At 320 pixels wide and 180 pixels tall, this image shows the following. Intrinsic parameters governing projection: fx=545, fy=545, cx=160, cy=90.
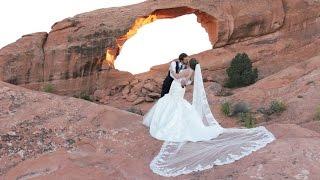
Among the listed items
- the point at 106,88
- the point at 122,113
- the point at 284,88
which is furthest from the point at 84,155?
the point at 106,88

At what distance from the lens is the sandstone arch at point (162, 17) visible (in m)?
23.2

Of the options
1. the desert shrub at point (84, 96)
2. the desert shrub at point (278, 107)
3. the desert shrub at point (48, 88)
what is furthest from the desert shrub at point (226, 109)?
the desert shrub at point (48, 88)

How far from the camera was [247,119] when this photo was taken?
643 inches

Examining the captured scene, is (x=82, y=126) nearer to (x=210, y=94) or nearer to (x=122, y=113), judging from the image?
(x=122, y=113)

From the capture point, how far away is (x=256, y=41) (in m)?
23.8

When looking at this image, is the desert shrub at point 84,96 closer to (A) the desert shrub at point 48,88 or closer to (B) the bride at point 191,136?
(A) the desert shrub at point 48,88

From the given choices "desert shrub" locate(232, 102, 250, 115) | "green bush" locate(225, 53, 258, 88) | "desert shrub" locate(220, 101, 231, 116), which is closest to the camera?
"desert shrub" locate(232, 102, 250, 115)

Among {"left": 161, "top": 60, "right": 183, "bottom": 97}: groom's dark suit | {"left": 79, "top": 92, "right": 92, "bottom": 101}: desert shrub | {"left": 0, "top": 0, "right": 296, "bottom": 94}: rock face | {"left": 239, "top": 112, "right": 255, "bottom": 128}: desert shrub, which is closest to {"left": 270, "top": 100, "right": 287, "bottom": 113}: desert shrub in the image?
{"left": 239, "top": 112, "right": 255, "bottom": 128}: desert shrub

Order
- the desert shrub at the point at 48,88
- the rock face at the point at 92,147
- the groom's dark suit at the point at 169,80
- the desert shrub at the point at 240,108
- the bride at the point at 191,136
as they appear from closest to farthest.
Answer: the rock face at the point at 92,147
the bride at the point at 191,136
the groom's dark suit at the point at 169,80
the desert shrub at the point at 240,108
the desert shrub at the point at 48,88

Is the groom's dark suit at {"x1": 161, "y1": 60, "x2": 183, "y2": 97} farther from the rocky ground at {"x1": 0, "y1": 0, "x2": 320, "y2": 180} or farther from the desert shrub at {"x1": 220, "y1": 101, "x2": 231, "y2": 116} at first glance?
the desert shrub at {"x1": 220, "y1": 101, "x2": 231, "y2": 116}

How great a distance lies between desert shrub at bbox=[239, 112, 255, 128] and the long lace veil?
5421 millimetres

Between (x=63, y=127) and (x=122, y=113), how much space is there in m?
1.46

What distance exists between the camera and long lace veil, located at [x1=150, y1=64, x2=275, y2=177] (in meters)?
9.23

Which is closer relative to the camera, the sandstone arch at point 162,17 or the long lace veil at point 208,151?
the long lace veil at point 208,151
